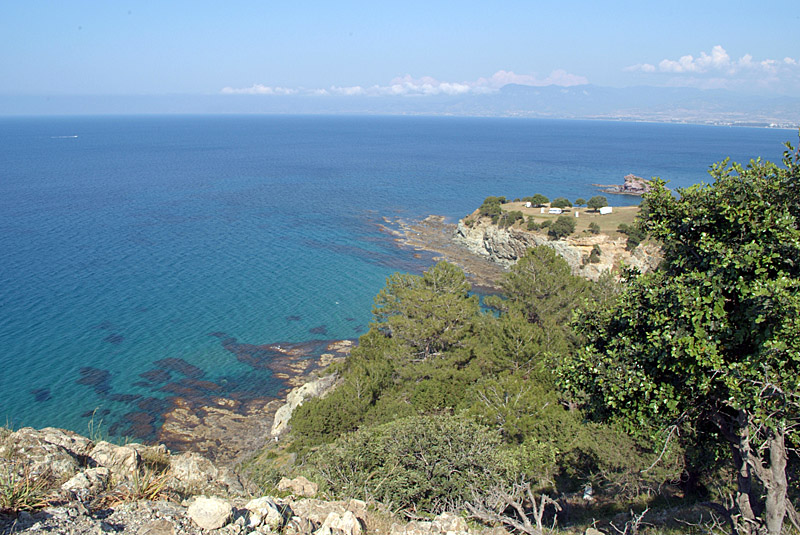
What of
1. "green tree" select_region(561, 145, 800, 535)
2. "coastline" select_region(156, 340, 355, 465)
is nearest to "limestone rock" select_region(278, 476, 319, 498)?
"green tree" select_region(561, 145, 800, 535)

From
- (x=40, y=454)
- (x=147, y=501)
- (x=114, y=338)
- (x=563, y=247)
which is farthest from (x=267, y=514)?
(x=563, y=247)

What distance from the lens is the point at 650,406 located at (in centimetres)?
1047

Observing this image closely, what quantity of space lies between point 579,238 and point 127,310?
47.0 metres

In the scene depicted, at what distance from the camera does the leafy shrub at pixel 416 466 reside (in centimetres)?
1297

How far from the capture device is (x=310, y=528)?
8.38 meters

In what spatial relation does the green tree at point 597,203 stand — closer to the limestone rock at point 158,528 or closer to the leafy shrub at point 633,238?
the leafy shrub at point 633,238

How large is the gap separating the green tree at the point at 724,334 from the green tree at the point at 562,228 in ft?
148

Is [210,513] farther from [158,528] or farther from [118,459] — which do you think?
[118,459]

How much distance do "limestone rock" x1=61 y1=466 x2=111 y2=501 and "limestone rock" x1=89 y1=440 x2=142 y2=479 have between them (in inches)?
16.9

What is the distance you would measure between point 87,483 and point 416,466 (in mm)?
8434

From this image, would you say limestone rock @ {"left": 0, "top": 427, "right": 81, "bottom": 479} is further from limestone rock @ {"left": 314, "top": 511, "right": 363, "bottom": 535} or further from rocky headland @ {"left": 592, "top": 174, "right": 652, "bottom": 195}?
rocky headland @ {"left": 592, "top": 174, "right": 652, "bottom": 195}

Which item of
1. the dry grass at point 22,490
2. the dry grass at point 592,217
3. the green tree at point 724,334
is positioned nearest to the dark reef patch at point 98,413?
the dry grass at point 22,490

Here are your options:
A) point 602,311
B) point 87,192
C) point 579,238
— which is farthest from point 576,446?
point 87,192

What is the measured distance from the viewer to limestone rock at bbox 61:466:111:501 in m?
8.05
